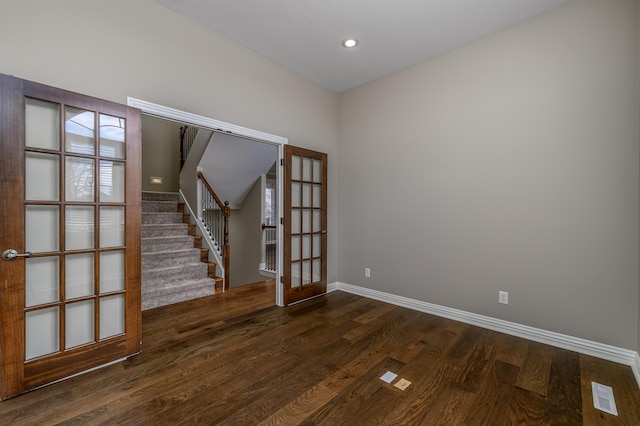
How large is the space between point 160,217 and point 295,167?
304cm

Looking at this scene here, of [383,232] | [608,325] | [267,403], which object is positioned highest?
[383,232]

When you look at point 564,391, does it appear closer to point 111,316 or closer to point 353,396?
point 353,396

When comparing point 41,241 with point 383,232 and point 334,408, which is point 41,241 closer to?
point 334,408

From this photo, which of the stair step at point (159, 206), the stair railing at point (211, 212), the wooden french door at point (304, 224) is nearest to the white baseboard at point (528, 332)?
the wooden french door at point (304, 224)

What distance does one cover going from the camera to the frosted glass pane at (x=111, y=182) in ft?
7.47

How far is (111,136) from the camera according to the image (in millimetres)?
2316

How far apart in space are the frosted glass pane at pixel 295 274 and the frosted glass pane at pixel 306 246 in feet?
0.63

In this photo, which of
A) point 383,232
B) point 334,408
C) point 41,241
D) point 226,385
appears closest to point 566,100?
point 383,232

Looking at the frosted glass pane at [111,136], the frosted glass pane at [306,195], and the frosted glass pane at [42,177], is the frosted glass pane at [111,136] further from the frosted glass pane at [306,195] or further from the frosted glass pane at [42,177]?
the frosted glass pane at [306,195]

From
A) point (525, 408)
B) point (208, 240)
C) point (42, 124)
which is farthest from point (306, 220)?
point (525, 408)

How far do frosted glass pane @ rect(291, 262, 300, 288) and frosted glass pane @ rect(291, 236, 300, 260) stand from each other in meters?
0.10

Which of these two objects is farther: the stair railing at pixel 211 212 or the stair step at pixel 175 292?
the stair railing at pixel 211 212

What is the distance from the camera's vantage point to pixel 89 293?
2225mm

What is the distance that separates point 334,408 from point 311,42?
343cm
